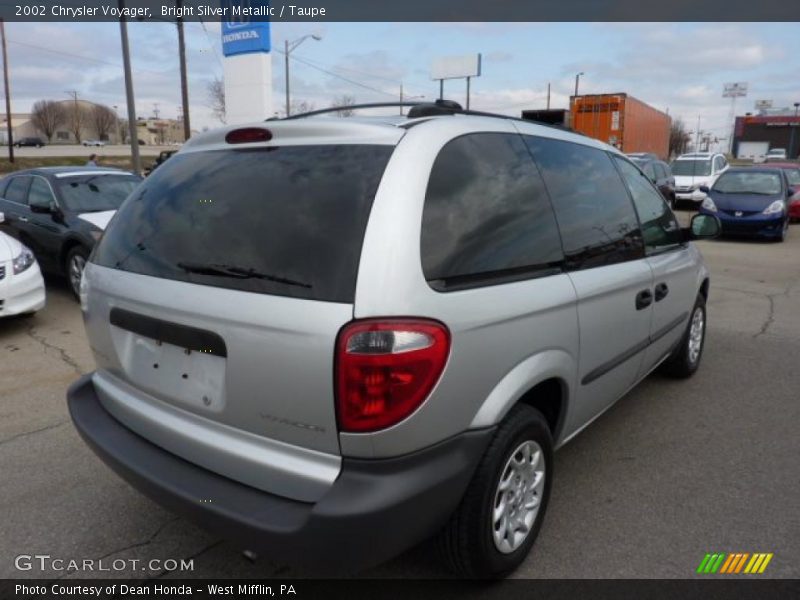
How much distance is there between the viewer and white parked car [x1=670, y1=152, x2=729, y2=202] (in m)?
18.9

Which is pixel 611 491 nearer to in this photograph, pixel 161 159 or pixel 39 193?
pixel 39 193

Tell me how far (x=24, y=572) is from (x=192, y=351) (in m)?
1.32

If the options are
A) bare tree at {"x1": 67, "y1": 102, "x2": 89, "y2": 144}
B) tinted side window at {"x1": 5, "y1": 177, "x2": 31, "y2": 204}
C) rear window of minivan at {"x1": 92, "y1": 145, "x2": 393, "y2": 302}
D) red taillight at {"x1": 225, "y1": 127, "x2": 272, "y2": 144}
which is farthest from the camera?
bare tree at {"x1": 67, "y1": 102, "x2": 89, "y2": 144}

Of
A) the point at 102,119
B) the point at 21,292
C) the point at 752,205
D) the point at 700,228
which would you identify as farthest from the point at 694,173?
the point at 102,119

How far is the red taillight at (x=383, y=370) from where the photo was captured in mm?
1820

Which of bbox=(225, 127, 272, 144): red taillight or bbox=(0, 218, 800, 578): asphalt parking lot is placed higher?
bbox=(225, 127, 272, 144): red taillight

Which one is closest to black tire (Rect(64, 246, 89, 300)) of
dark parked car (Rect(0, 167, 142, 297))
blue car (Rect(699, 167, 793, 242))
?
dark parked car (Rect(0, 167, 142, 297))

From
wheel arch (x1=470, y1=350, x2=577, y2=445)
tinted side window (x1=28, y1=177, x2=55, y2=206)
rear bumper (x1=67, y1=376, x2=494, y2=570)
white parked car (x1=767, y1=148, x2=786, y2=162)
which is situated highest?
white parked car (x1=767, y1=148, x2=786, y2=162)

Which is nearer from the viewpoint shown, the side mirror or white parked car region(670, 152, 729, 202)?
the side mirror

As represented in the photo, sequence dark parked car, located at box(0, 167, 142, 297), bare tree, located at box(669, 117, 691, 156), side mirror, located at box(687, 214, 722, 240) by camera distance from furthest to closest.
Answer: bare tree, located at box(669, 117, 691, 156) → dark parked car, located at box(0, 167, 142, 297) → side mirror, located at box(687, 214, 722, 240)

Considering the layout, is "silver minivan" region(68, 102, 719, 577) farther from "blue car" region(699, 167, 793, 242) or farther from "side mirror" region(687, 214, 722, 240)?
"blue car" region(699, 167, 793, 242)

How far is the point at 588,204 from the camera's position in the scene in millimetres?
2979

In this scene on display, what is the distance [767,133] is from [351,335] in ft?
396

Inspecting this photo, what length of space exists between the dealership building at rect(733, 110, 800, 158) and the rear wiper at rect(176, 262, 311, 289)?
110m
